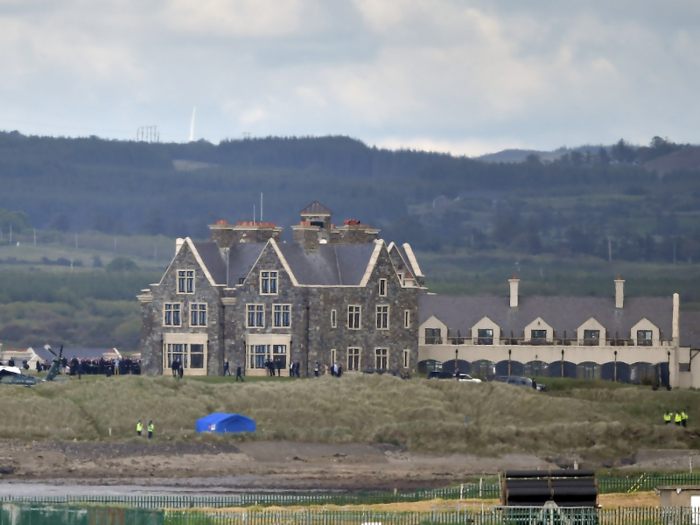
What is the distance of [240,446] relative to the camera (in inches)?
3410

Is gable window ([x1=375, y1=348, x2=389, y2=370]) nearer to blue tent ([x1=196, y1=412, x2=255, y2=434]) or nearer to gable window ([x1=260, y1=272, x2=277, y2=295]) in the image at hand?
gable window ([x1=260, y1=272, x2=277, y2=295])

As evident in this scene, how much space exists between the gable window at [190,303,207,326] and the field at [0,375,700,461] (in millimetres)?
8560

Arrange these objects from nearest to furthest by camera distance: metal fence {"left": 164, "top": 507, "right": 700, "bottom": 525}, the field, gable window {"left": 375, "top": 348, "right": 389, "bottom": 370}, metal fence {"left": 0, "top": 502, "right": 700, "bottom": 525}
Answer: metal fence {"left": 164, "top": 507, "right": 700, "bottom": 525}, metal fence {"left": 0, "top": 502, "right": 700, "bottom": 525}, the field, gable window {"left": 375, "top": 348, "right": 389, "bottom": 370}

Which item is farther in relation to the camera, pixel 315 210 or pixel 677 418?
pixel 315 210

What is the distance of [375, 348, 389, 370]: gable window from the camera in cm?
10669

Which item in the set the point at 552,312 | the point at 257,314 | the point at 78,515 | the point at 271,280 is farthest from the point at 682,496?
the point at 552,312

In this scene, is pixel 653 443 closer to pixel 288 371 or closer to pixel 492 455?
pixel 492 455

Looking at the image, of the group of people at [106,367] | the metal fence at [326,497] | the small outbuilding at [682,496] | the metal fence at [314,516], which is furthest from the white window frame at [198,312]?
the small outbuilding at [682,496]

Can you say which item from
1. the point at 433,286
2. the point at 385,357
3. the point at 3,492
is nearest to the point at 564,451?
the point at 385,357

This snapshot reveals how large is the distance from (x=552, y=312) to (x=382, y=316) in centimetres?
1510

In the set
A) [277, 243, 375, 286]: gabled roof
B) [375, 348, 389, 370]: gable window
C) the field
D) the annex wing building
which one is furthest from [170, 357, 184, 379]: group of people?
the annex wing building

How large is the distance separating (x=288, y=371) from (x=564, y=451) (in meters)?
23.3

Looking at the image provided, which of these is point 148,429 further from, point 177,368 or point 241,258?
point 241,258

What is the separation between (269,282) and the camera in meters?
106
